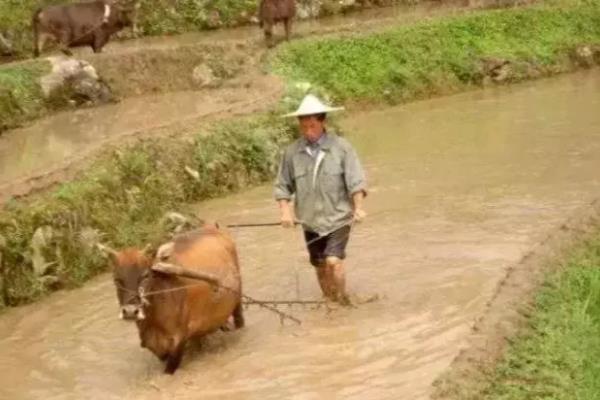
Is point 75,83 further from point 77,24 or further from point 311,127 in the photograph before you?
point 311,127

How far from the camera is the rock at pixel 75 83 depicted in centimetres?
1703

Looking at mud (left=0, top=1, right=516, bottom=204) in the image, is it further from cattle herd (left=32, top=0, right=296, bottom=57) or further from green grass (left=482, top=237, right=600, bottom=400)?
green grass (left=482, top=237, right=600, bottom=400)

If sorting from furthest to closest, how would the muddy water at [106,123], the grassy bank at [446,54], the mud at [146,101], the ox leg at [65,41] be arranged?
the grassy bank at [446,54], the ox leg at [65,41], the muddy water at [106,123], the mud at [146,101]

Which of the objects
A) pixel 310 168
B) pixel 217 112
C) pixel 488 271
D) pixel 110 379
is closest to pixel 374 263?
pixel 488 271

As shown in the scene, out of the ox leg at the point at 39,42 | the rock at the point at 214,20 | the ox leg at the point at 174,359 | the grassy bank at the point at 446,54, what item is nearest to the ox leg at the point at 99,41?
the ox leg at the point at 39,42

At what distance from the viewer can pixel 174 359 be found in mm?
7672

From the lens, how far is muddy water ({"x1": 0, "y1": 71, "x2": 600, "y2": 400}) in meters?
7.64

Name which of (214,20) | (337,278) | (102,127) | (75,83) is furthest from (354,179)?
(214,20)

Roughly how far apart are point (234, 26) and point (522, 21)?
603 centimetres

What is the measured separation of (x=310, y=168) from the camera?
8516 mm

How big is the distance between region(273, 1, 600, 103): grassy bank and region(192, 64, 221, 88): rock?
1.07 metres

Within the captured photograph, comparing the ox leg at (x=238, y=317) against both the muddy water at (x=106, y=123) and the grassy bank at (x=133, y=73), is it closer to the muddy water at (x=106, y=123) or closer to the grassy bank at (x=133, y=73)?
the muddy water at (x=106, y=123)

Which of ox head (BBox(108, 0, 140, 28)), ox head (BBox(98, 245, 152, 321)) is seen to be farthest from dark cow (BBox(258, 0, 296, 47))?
ox head (BBox(98, 245, 152, 321))

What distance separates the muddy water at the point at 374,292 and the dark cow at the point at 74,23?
585cm
